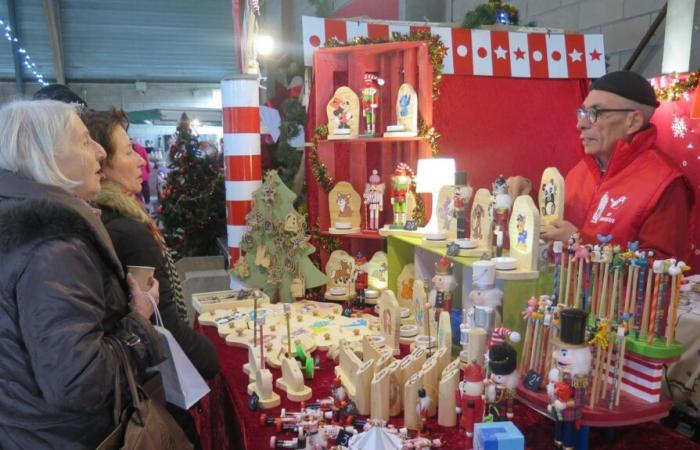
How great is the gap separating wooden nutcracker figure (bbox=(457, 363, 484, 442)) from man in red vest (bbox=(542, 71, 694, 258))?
2.97ft

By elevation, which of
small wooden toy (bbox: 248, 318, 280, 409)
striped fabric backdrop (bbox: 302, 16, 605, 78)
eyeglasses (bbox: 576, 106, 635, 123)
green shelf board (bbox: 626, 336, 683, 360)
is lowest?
small wooden toy (bbox: 248, 318, 280, 409)

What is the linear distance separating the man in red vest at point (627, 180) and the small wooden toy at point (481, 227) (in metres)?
0.24

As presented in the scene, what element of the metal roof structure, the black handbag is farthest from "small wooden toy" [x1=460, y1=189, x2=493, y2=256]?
the metal roof structure

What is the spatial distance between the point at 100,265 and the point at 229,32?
40.3ft

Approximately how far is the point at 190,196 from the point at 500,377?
16.6ft

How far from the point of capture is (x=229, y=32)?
12578 millimetres

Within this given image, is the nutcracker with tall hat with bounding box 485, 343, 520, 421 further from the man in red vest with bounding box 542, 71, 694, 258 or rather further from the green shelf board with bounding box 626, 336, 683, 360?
the man in red vest with bounding box 542, 71, 694, 258

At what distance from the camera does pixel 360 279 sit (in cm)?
316

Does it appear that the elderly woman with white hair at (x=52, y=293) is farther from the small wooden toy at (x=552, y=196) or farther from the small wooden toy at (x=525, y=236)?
the small wooden toy at (x=552, y=196)

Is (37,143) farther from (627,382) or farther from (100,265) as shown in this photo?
(627,382)

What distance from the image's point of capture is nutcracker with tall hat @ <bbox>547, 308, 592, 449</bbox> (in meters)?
1.43

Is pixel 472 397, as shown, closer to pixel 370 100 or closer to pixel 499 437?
pixel 499 437

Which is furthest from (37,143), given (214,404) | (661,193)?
(661,193)

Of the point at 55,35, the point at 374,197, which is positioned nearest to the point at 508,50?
the point at 374,197
